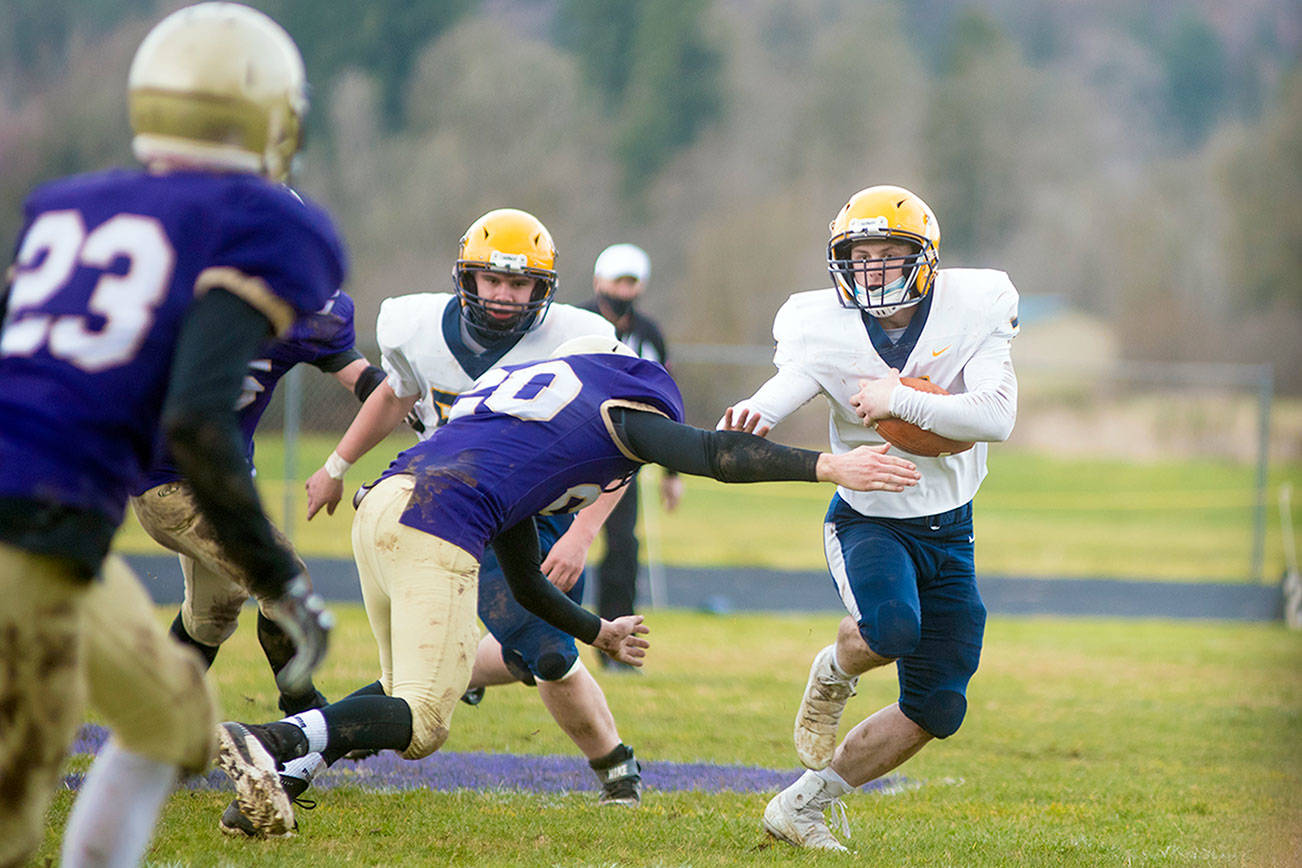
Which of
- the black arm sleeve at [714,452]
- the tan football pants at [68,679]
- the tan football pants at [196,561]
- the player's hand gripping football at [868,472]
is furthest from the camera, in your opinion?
the tan football pants at [196,561]

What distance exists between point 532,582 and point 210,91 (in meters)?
1.63

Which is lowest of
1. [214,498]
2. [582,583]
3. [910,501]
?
[582,583]

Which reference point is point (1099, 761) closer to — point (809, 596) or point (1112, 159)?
point (809, 596)

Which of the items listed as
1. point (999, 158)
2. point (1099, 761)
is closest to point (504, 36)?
point (999, 158)

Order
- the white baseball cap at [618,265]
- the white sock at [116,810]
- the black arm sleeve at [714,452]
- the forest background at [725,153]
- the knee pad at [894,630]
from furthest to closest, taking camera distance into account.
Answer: the forest background at [725,153]
the white baseball cap at [618,265]
the knee pad at [894,630]
the black arm sleeve at [714,452]
the white sock at [116,810]

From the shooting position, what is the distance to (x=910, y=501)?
3980 mm

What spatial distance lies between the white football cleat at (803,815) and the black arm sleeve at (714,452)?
104 centimetres

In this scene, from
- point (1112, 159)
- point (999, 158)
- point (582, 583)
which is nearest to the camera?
point (582, 583)

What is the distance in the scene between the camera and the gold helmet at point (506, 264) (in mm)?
4500

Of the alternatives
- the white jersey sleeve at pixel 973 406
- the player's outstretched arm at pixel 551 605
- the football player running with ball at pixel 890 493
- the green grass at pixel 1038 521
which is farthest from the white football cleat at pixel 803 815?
the green grass at pixel 1038 521

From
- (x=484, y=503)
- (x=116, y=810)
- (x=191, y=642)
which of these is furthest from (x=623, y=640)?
(x=191, y=642)

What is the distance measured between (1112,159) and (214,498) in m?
63.0

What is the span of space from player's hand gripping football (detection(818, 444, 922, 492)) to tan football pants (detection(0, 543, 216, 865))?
4.83 ft

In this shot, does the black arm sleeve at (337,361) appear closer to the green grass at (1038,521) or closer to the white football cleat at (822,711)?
the white football cleat at (822,711)
